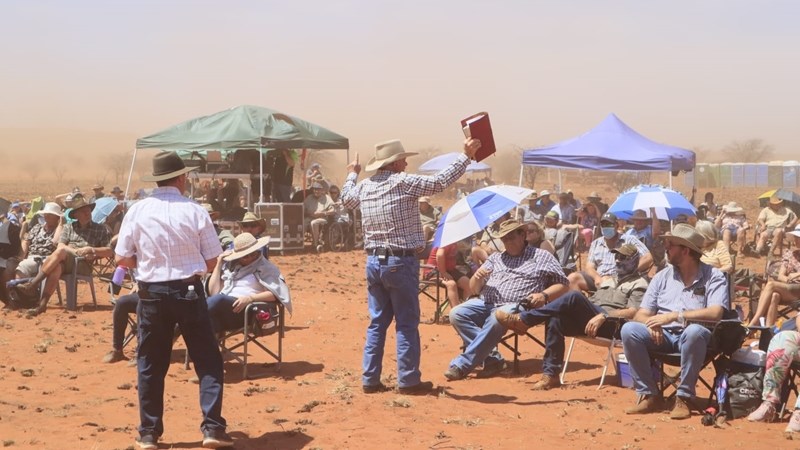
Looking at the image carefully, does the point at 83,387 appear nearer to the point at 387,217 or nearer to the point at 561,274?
the point at 387,217

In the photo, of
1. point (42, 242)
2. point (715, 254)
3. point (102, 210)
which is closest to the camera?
point (715, 254)

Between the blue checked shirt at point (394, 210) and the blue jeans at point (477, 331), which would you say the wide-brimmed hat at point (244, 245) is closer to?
the blue checked shirt at point (394, 210)

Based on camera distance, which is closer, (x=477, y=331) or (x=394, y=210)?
(x=394, y=210)

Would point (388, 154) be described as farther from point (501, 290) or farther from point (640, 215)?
point (640, 215)

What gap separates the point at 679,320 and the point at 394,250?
2088mm

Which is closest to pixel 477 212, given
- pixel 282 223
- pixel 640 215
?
pixel 640 215

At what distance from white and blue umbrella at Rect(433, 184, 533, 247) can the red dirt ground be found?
1173 millimetres

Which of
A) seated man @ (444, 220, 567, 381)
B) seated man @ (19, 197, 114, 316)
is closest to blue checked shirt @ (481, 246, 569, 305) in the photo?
seated man @ (444, 220, 567, 381)

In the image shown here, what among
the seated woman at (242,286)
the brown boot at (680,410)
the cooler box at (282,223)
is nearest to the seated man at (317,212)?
the cooler box at (282,223)

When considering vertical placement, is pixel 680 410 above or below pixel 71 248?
below

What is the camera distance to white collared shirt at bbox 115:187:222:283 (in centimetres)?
563

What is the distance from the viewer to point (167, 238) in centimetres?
563

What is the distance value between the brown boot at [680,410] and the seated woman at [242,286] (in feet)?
10.6

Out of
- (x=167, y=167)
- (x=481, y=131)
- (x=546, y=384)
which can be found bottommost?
(x=546, y=384)
